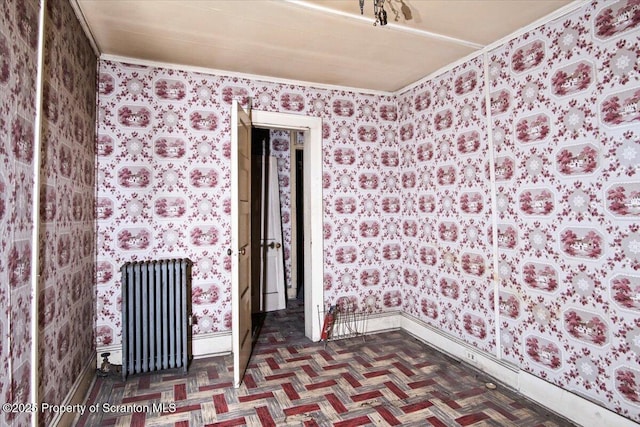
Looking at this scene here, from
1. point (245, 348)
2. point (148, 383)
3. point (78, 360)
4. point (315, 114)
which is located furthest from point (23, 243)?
point (315, 114)

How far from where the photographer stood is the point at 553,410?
2340 millimetres

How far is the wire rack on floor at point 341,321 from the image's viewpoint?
3656 mm

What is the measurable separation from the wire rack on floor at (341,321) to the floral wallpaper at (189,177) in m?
0.12

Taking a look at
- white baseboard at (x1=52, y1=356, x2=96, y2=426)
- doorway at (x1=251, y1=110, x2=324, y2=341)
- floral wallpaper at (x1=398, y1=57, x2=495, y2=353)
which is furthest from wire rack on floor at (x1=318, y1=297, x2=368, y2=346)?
white baseboard at (x1=52, y1=356, x2=96, y2=426)

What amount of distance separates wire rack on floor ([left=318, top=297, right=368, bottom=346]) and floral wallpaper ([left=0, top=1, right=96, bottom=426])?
6.93ft

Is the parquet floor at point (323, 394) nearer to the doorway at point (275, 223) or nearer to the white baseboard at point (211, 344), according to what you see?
the white baseboard at point (211, 344)

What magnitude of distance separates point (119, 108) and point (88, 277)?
1487 millimetres

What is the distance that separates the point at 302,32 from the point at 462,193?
76.8 inches

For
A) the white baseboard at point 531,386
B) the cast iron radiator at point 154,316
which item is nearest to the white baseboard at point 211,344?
the cast iron radiator at point 154,316

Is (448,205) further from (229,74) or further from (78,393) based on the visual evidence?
(78,393)

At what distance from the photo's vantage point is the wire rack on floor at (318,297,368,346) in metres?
3.66

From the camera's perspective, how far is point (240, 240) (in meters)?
2.86

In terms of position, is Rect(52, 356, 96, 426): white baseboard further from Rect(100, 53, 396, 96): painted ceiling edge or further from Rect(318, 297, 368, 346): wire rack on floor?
Rect(100, 53, 396, 96): painted ceiling edge

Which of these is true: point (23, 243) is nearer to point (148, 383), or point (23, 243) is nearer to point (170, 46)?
point (148, 383)
